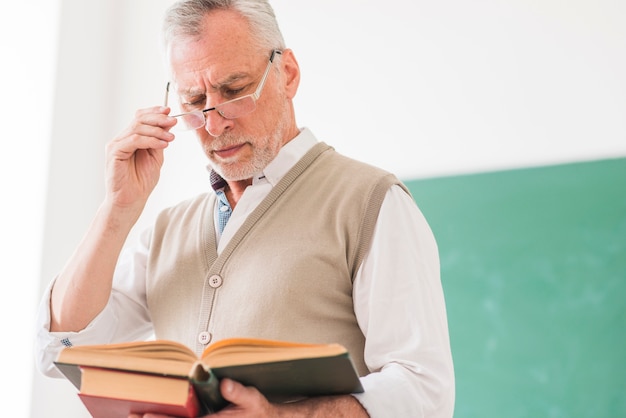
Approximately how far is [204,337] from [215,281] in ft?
0.34

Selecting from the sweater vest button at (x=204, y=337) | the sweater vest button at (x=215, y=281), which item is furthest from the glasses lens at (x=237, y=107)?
the sweater vest button at (x=204, y=337)

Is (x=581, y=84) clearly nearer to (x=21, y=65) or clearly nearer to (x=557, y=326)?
(x=557, y=326)

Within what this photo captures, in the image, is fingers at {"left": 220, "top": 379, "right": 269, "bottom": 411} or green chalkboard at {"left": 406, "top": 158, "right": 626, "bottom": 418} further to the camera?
green chalkboard at {"left": 406, "top": 158, "right": 626, "bottom": 418}

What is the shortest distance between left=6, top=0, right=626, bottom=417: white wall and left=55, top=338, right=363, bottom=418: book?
157cm

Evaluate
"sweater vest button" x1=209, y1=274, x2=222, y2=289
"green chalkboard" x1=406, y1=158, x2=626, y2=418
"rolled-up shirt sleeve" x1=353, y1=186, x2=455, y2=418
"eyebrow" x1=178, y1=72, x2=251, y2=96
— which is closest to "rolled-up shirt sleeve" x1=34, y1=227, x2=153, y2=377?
"sweater vest button" x1=209, y1=274, x2=222, y2=289

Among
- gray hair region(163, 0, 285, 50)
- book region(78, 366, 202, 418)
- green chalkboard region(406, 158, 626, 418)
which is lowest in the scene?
green chalkboard region(406, 158, 626, 418)

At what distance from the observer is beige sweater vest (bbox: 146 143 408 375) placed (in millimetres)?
1301

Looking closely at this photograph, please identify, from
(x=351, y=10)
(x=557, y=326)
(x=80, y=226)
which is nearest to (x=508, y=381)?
(x=557, y=326)

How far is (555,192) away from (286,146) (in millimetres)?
1137

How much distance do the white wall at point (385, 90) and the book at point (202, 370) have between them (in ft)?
5.14

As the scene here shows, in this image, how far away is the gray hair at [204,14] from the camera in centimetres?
147

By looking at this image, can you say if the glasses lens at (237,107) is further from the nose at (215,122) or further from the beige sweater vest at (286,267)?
the beige sweater vest at (286,267)

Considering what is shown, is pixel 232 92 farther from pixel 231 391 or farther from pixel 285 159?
pixel 231 391

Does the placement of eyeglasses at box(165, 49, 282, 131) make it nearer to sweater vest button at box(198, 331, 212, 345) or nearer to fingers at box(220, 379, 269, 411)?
sweater vest button at box(198, 331, 212, 345)
